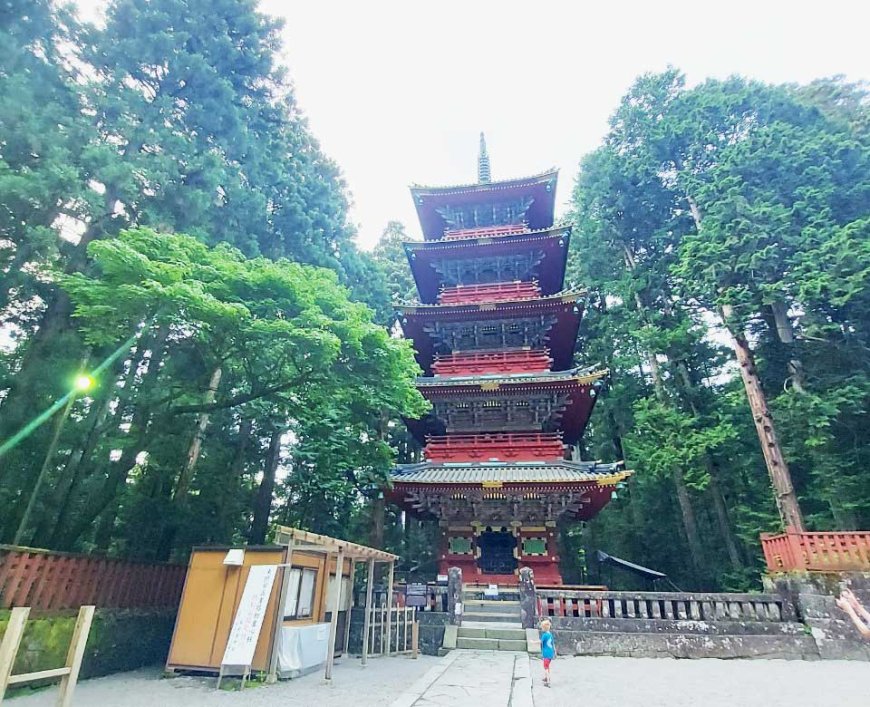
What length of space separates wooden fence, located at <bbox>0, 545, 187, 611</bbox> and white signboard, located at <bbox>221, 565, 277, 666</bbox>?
9.23 feet

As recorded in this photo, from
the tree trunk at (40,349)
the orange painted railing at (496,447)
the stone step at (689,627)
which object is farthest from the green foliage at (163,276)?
the stone step at (689,627)

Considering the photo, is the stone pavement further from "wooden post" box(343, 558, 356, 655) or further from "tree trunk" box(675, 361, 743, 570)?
"tree trunk" box(675, 361, 743, 570)

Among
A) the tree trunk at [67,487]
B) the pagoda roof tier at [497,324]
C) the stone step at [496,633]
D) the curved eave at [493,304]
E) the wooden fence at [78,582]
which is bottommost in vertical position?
the stone step at [496,633]

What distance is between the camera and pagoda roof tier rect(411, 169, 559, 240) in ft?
56.5

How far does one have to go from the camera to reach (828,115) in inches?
593

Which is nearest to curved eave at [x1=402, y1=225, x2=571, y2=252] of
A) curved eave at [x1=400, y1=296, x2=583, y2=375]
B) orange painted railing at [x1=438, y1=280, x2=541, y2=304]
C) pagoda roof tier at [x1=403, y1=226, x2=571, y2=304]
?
pagoda roof tier at [x1=403, y1=226, x2=571, y2=304]

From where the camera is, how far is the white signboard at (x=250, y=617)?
6406 millimetres

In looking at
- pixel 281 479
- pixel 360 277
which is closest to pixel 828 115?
pixel 360 277

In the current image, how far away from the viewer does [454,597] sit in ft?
32.3

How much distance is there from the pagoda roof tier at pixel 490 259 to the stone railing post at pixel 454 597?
1047 centimetres

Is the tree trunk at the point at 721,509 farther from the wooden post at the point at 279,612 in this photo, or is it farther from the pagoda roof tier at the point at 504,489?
the wooden post at the point at 279,612

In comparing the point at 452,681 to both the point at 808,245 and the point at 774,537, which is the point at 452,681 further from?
the point at 808,245

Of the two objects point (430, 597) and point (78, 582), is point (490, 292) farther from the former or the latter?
point (78, 582)

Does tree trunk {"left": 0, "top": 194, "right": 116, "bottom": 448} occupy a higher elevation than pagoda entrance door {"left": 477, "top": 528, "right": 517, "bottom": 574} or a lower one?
higher
